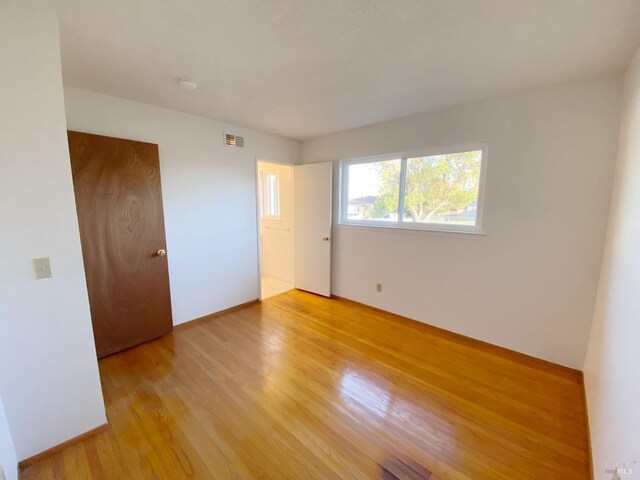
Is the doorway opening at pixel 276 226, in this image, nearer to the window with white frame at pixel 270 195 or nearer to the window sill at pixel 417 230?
the window with white frame at pixel 270 195

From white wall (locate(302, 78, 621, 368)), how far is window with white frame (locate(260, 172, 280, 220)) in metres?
2.41

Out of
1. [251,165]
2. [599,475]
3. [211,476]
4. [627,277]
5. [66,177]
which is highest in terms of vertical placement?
[251,165]

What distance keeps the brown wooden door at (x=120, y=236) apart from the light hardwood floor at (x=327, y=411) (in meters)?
0.30

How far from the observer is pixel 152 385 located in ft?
6.60

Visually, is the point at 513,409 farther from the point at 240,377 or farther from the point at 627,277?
the point at 240,377

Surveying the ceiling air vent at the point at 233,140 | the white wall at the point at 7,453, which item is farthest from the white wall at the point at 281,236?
the white wall at the point at 7,453

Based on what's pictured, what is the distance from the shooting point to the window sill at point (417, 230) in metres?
2.54

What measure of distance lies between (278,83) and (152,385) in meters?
2.59

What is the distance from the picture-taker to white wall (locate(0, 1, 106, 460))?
4.01ft

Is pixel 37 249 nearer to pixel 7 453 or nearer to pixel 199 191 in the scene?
pixel 7 453

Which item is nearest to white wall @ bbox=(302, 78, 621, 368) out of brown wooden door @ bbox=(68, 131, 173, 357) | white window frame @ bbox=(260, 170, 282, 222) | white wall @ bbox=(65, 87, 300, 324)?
white wall @ bbox=(65, 87, 300, 324)

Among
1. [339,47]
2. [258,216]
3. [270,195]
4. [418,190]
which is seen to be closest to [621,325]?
[418,190]

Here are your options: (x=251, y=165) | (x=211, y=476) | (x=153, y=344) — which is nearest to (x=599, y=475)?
(x=211, y=476)

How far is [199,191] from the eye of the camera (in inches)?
116
